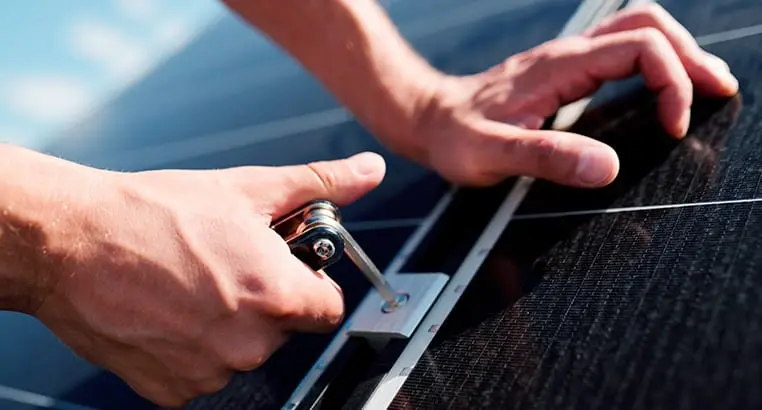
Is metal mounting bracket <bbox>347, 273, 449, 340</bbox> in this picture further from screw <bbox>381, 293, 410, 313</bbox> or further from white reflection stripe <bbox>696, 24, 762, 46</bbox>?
white reflection stripe <bbox>696, 24, 762, 46</bbox>

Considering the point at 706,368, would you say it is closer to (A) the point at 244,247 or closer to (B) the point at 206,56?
(A) the point at 244,247

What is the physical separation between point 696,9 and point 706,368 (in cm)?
116

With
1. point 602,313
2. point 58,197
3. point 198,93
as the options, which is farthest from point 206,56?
point 602,313

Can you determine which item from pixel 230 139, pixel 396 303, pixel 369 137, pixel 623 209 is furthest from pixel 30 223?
pixel 230 139

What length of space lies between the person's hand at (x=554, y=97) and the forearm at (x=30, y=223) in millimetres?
668

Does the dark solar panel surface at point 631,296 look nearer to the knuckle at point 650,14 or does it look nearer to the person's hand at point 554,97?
the person's hand at point 554,97

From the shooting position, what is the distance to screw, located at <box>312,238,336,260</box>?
115cm

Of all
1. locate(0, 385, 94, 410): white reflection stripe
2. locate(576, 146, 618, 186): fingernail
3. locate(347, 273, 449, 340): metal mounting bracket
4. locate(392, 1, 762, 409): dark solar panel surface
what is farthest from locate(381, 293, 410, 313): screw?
locate(0, 385, 94, 410): white reflection stripe

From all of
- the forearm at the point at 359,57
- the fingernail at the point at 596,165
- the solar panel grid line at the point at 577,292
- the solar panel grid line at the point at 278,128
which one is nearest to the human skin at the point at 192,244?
the fingernail at the point at 596,165

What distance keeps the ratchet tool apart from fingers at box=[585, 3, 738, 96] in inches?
26.0

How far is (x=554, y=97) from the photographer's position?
59.1 inches

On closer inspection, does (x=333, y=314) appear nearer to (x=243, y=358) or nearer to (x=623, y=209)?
(x=243, y=358)

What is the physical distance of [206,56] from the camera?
3.69 m

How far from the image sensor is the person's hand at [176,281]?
1097 millimetres
